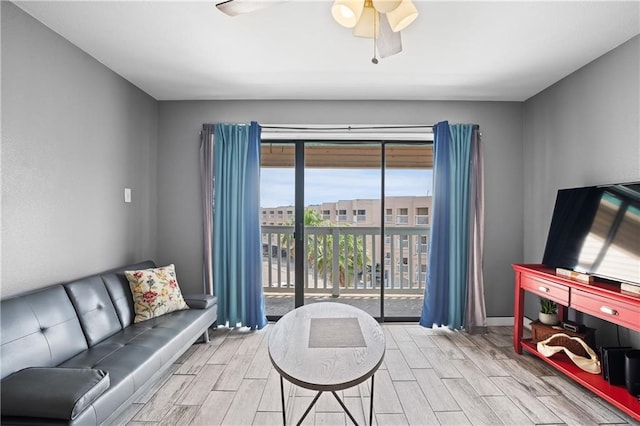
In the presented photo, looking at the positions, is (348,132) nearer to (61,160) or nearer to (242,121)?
(242,121)

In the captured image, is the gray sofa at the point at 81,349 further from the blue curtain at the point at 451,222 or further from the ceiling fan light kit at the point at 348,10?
the blue curtain at the point at 451,222

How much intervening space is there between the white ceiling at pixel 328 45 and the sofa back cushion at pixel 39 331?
5.88 ft

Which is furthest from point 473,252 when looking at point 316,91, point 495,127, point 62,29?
point 62,29

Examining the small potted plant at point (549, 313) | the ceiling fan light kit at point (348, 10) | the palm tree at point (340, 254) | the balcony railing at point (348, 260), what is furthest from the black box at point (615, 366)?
the palm tree at point (340, 254)

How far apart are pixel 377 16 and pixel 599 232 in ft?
7.23

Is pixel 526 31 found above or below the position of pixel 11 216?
above

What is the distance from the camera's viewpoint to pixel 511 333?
3416 mm

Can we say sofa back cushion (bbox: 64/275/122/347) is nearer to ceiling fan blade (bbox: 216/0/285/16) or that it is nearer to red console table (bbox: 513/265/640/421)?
ceiling fan blade (bbox: 216/0/285/16)

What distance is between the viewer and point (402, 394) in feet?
7.49

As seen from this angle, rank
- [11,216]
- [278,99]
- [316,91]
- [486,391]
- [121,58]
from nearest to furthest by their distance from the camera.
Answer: [11,216], [486,391], [121,58], [316,91], [278,99]

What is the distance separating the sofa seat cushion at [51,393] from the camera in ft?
4.66

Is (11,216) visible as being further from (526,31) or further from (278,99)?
(526,31)

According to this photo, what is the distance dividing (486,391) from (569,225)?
1.49m

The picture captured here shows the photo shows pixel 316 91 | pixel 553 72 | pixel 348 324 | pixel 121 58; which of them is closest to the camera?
pixel 348 324
